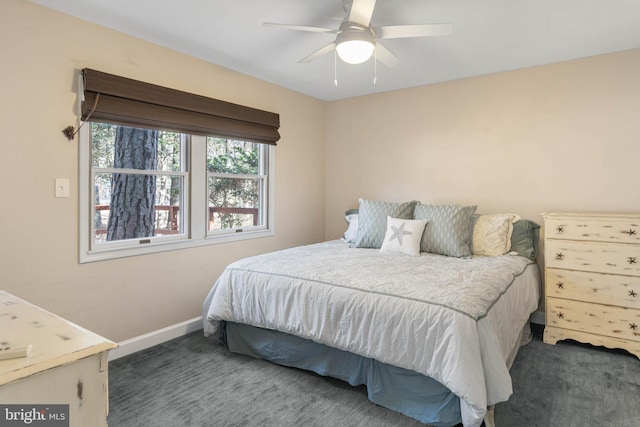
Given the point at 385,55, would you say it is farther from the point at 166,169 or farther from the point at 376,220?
the point at 166,169

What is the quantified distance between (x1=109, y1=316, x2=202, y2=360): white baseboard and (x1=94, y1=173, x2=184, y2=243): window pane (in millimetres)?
749

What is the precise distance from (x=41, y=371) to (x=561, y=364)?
294 centimetres

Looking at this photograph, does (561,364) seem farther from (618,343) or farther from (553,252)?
(553,252)

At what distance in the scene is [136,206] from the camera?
2779 millimetres

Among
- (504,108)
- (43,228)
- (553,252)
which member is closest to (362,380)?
(553,252)

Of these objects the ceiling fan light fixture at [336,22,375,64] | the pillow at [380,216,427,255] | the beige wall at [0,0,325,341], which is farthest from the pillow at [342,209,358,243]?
the ceiling fan light fixture at [336,22,375,64]

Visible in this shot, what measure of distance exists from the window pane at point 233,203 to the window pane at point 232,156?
10 cm

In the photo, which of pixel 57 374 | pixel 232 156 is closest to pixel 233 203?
pixel 232 156

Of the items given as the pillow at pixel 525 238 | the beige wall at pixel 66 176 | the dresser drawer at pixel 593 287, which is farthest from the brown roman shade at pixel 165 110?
the dresser drawer at pixel 593 287

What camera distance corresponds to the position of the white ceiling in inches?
86.7

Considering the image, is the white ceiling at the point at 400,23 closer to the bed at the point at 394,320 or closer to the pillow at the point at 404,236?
the pillow at the point at 404,236

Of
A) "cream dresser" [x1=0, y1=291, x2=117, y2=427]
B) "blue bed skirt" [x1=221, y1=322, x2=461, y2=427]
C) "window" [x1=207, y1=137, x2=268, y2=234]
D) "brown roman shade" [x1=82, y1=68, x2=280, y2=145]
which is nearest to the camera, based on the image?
"cream dresser" [x1=0, y1=291, x2=117, y2=427]

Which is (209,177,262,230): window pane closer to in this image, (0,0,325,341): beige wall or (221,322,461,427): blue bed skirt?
(0,0,325,341): beige wall

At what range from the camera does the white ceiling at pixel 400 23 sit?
220 centimetres
